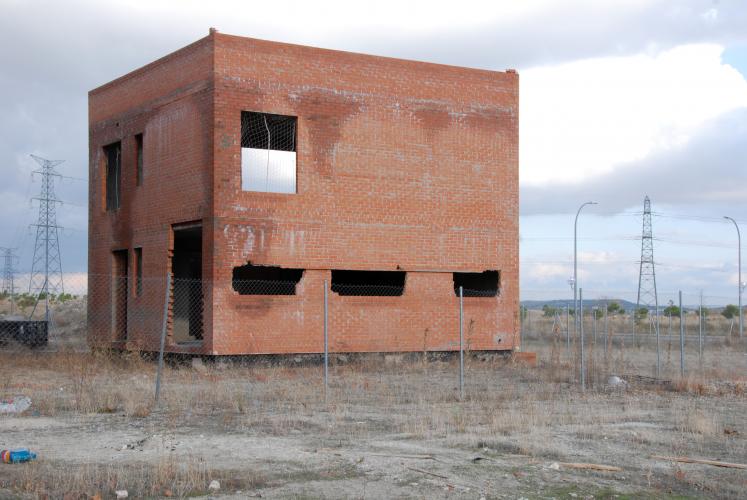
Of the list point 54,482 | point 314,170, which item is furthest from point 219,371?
point 54,482

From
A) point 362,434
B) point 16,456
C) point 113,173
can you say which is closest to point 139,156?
point 113,173

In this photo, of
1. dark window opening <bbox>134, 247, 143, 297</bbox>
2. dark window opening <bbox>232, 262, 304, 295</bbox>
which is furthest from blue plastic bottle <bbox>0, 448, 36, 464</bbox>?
dark window opening <bbox>134, 247, 143, 297</bbox>

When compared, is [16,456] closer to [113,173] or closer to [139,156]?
[139,156]

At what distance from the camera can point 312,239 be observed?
77.3ft

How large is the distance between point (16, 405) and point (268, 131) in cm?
1187

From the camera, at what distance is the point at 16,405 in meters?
14.4

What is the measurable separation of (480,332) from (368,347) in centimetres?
368

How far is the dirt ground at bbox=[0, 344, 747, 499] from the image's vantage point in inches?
362

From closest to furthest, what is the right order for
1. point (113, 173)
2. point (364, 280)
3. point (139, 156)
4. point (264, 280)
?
1. point (264, 280)
2. point (139, 156)
3. point (364, 280)
4. point (113, 173)

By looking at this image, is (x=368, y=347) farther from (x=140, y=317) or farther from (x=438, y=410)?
(x=438, y=410)

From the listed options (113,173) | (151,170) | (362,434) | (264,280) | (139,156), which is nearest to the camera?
(362,434)

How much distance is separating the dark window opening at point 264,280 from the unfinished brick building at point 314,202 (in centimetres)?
6

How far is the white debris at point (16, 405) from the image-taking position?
14250 millimetres

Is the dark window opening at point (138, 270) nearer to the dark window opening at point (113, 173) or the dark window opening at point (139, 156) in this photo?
the dark window opening at point (139, 156)
